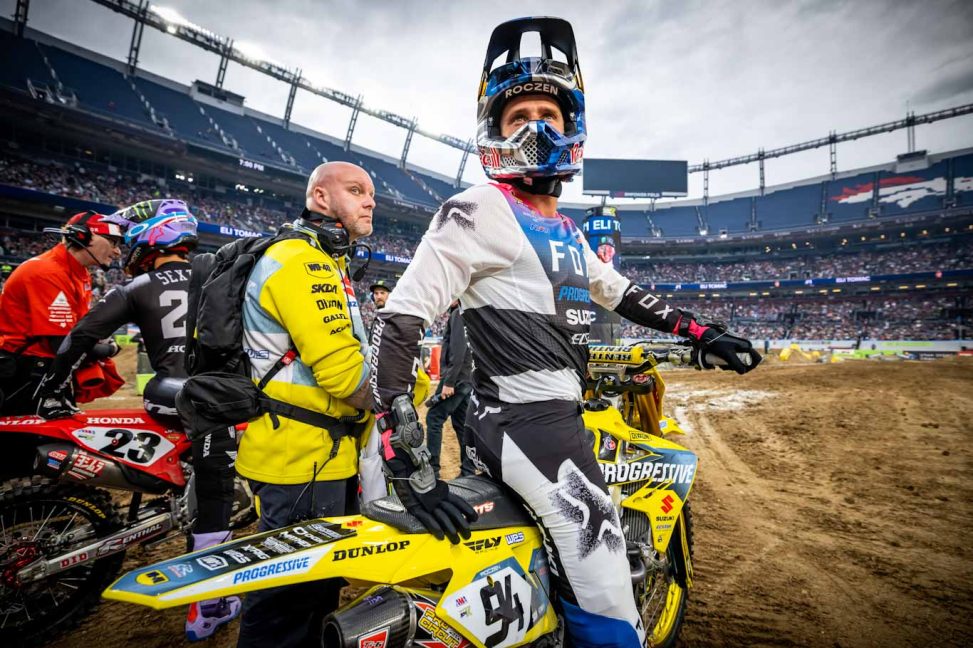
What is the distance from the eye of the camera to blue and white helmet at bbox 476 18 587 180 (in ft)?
6.30

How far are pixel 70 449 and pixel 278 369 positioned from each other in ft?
5.99

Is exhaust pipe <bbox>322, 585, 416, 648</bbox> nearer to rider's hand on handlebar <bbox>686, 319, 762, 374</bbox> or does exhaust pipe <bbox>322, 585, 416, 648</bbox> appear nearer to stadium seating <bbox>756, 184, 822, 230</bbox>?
rider's hand on handlebar <bbox>686, 319, 762, 374</bbox>

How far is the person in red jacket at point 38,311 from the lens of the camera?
3.50 meters

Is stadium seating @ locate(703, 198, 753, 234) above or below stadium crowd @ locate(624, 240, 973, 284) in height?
above

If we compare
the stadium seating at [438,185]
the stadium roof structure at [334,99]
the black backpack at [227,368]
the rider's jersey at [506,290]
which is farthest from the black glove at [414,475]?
the stadium seating at [438,185]

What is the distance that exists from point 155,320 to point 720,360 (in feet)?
11.9

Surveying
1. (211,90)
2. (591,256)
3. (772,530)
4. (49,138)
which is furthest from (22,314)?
(211,90)

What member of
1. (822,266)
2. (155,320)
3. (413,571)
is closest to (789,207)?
(822,266)

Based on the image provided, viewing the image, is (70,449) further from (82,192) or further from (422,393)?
(82,192)

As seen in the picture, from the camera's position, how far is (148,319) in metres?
2.93

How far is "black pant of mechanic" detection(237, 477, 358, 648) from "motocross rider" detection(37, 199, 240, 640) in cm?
139

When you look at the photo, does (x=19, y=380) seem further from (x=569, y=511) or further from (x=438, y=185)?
(x=438, y=185)

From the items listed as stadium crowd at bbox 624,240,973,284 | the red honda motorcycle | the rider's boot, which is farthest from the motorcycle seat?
stadium crowd at bbox 624,240,973,284

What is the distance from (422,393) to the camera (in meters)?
2.54
